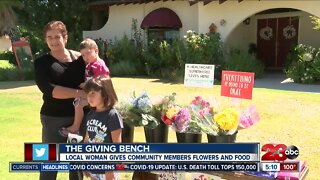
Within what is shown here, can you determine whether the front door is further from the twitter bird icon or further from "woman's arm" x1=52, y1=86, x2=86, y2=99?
the twitter bird icon

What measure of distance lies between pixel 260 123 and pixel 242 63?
7.08 meters

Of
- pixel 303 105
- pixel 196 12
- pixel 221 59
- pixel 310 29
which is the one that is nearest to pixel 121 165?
pixel 303 105

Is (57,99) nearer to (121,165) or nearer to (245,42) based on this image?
(121,165)

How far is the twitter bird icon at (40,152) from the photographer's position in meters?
3.45

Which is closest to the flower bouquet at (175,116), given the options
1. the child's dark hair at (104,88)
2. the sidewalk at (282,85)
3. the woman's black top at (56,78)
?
the child's dark hair at (104,88)

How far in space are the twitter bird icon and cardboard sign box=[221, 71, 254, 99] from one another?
2049 mm

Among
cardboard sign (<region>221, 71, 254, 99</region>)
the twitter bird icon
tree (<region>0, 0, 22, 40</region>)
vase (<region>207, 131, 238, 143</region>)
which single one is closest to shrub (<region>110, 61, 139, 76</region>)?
tree (<region>0, 0, 22, 40</region>)

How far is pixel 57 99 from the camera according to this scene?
151 inches

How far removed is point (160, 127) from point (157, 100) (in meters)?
0.28

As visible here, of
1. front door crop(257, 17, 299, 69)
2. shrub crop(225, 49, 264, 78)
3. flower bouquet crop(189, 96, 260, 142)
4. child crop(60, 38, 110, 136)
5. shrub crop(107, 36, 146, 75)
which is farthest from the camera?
front door crop(257, 17, 299, 69)

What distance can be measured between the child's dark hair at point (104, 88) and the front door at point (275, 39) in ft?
52.7

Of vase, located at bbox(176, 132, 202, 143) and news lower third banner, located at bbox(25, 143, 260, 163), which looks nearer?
news lower third banner, located at bbox(25, 143, 260, 163)

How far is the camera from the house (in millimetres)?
15875

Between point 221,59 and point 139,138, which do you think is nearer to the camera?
point 139,138
